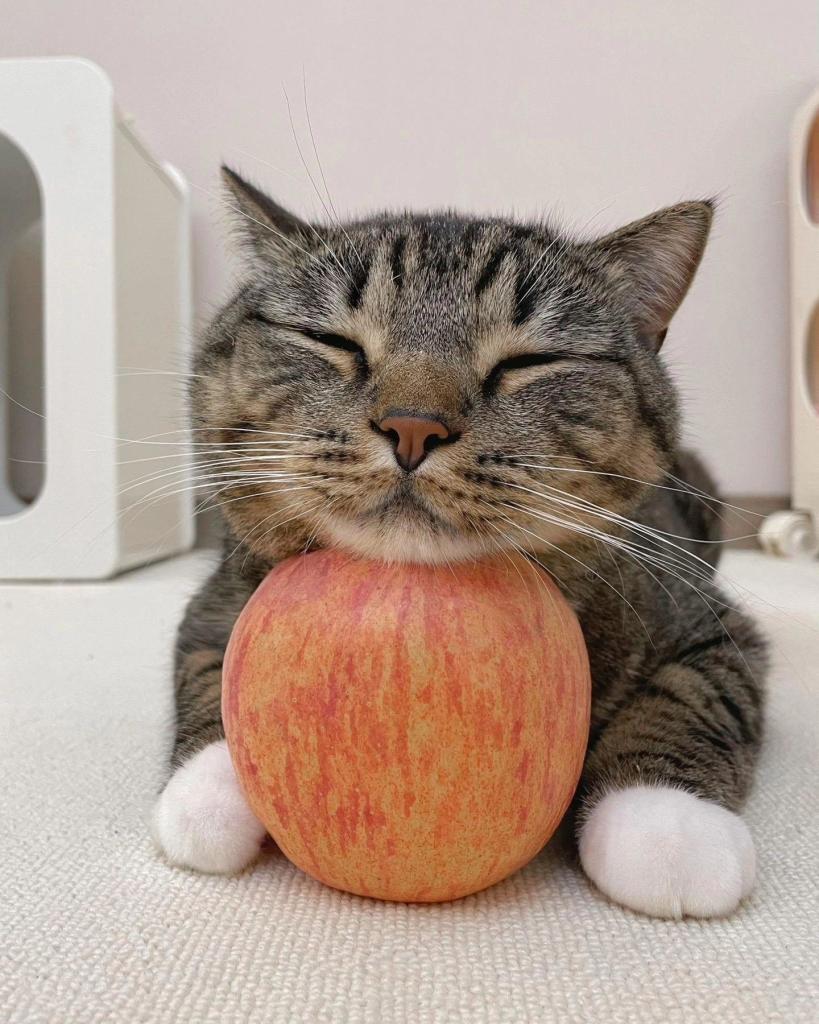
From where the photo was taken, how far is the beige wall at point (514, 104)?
9.53 ft

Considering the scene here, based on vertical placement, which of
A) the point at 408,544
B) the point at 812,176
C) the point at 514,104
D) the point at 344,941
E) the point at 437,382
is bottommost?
the point at 344,941

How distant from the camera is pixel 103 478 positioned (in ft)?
7.91

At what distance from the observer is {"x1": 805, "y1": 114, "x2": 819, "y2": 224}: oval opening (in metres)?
2.79

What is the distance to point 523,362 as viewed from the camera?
2.68 ft

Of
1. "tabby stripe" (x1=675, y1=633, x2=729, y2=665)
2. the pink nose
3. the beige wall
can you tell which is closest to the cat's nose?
the pink nose

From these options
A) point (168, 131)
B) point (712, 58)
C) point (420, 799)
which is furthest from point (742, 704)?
point (168, 131)

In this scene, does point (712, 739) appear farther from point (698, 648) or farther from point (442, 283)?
point (442, 283)

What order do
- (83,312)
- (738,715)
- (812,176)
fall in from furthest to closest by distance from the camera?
(812,176) → (83,312) → (738,715)

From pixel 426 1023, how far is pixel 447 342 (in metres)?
0.52

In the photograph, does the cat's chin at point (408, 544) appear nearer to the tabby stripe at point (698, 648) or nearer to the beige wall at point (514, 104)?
the tabby stripe at point (698, 648)

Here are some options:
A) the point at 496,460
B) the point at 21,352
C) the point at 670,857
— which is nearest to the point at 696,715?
the point at 670,857

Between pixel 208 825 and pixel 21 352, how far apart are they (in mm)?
2803

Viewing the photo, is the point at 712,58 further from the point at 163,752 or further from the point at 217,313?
the point at 163,752

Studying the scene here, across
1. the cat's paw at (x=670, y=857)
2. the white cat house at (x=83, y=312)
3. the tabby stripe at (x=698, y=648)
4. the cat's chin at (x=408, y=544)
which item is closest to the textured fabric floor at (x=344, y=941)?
the cat's paw at (x=670, y=857)
